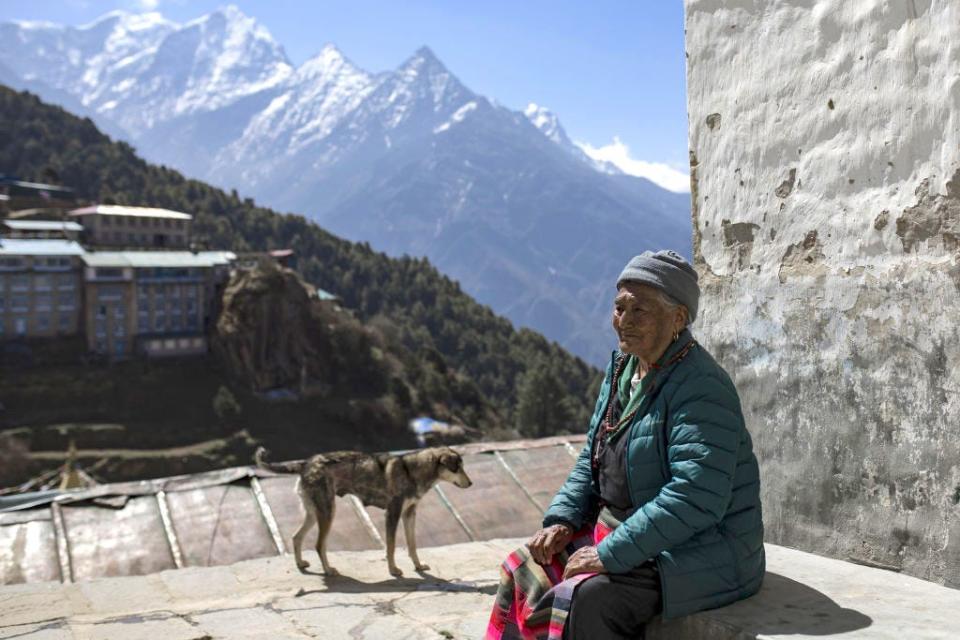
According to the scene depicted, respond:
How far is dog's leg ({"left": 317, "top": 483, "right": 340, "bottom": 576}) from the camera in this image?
16.3 ft

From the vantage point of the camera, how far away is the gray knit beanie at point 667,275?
8.28 ft

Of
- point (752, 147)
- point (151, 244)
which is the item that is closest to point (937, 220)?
point (752, 147)

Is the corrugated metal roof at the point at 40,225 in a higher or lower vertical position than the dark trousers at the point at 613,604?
higher

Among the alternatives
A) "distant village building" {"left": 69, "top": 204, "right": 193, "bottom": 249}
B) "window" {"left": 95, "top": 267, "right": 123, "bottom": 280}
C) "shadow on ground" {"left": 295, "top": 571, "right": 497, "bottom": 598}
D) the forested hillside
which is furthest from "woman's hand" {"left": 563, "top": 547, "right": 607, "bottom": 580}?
the forested hillside

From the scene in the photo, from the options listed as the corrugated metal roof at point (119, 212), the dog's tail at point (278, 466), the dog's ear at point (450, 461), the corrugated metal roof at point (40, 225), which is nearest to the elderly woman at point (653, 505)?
the dog's ear at point (450, 461)

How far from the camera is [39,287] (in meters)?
54.6

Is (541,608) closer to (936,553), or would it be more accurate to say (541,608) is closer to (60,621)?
(936,553)

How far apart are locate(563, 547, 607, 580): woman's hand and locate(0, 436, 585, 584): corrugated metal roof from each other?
3.57 m

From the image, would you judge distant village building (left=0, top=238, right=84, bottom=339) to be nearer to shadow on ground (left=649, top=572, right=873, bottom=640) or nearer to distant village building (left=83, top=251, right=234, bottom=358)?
distant village building (left=83, top=251, right=234, bottom=358)

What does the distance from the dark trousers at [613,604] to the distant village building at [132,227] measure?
63.3 metres

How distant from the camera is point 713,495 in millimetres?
2311

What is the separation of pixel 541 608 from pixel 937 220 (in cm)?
182

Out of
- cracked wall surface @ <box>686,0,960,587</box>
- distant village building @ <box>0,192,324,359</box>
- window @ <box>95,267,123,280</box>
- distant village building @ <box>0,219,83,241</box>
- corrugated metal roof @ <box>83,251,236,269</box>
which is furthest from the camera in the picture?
distant village building @ <box>0,219,83,241</box>

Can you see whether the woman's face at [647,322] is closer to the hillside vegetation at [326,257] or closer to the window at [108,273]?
the window at [108,273]
